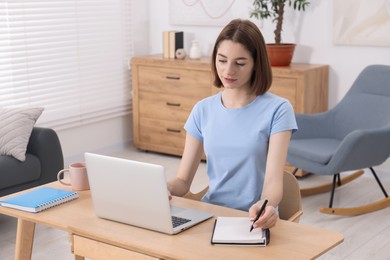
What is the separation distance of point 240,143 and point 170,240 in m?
0.56

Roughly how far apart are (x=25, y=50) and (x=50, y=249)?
77.3 inches

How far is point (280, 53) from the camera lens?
16.9 feet

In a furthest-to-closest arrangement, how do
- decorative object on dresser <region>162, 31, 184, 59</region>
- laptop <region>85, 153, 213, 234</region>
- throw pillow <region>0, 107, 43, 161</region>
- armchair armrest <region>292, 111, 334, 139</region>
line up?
decorative object on dresser <region>162, 31, 184, 59</region>, armchair armrest <region>292, 111, 334, 139</region>, throw pillow <region>0, 107, 43, 161</region>, laptop <region>85, 153, 213, 234</region>

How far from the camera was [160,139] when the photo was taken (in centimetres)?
597

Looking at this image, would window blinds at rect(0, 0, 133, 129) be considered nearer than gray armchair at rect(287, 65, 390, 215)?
No

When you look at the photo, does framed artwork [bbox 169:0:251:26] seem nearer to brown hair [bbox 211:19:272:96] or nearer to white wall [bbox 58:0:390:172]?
white wall [bbox 58:0:390:172]

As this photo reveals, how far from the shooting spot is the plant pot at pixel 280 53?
5.15m

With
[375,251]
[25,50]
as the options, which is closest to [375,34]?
[375,251]

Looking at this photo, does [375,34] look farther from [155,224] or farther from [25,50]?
[155,224]

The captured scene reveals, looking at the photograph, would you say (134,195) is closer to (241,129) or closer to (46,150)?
(241,129)

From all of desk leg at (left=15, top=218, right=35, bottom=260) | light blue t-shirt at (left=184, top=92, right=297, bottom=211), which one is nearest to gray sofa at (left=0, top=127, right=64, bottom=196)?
desk leg at (left=15, top=218, right=35, bottom=260)

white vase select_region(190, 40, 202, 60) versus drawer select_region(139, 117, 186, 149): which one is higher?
white vase select_region(190, 40, 202, 60)

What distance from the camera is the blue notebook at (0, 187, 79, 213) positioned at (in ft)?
7.79

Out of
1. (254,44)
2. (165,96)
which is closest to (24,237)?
(254,44)
